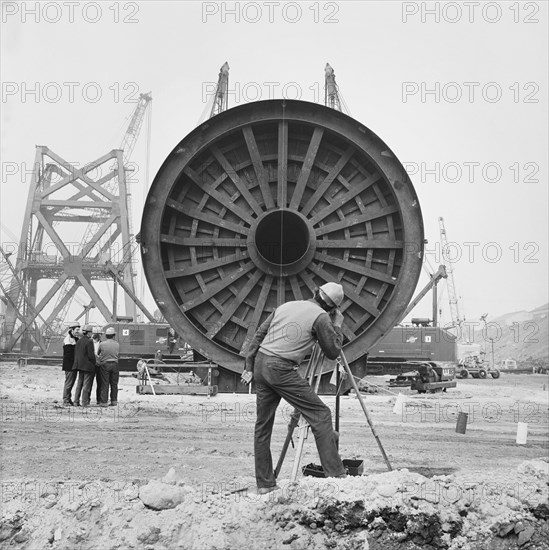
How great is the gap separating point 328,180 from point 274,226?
3.71ft

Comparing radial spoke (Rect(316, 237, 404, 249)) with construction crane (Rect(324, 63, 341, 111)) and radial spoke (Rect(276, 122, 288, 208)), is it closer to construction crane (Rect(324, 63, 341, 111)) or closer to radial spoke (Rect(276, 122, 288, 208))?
radial spoke (Rect(276, 122, 288, 208))

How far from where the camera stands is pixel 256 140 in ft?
33.6

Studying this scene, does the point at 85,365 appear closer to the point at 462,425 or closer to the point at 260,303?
the point at 260,303

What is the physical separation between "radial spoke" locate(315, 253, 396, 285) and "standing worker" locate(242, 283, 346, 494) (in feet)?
14.9

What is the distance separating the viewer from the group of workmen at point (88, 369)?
11.3 metres

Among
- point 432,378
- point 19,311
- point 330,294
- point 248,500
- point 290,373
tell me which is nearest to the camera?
point 248,500

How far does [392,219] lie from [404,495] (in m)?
6.08

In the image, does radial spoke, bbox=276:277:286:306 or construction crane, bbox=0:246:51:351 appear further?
construction crane, bbox=0:246:51:351

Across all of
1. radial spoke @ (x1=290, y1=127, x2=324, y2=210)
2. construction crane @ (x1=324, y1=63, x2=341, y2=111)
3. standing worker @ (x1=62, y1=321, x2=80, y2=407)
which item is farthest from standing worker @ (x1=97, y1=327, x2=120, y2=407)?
construction crane @ (x1=324, y1=63, x2=341, y2=111)

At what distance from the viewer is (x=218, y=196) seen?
10023 millimetres

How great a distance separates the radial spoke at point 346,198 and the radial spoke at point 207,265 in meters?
1.22

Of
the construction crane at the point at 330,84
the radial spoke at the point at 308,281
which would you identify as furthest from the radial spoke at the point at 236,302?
the construction crane at the point at 330,84

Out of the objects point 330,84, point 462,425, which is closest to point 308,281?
point 462,425

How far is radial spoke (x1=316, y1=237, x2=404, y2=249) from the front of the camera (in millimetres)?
9898
